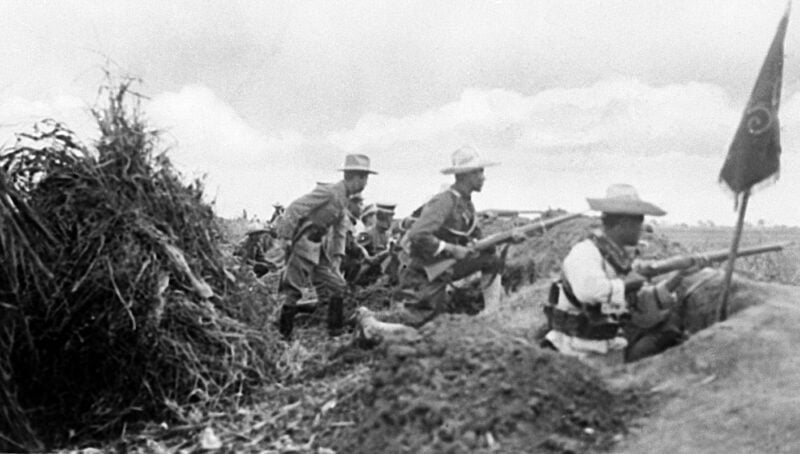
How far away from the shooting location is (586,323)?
6035mm

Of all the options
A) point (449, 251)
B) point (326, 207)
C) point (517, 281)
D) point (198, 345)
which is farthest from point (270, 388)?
point (517, 281)

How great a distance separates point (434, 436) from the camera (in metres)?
4.86

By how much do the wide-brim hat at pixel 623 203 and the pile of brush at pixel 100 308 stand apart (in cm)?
306

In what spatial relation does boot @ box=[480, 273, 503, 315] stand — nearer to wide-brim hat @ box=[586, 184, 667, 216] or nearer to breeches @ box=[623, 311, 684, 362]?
breeches @ box=[623, 311, 684, 362]

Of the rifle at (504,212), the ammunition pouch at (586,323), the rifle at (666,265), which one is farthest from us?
the rifle at (504,212)

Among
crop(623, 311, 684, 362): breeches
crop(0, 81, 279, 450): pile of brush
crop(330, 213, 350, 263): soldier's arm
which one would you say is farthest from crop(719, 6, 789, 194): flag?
crop(330, 213, 350, 263): soldier's arm

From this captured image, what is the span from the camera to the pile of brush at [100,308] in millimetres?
6461

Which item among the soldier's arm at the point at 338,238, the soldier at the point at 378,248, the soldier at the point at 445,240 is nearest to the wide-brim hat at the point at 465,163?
the soldier at the point at 445,240

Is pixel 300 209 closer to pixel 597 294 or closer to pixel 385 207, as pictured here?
pixel 597 294

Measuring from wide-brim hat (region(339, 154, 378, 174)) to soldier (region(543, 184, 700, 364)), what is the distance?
3.80 metres

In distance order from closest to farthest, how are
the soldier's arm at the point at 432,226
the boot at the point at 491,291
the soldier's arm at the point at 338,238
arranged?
1. the soldier's arm at the point at 432,226
2. the boot at the point at 491,291
3. the soldier's arm at the point at 338,238

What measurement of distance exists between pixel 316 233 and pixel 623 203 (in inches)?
168

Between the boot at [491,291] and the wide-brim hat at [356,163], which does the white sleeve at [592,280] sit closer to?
the boot at [491,291]

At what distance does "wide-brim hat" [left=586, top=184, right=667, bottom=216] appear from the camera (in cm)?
601
